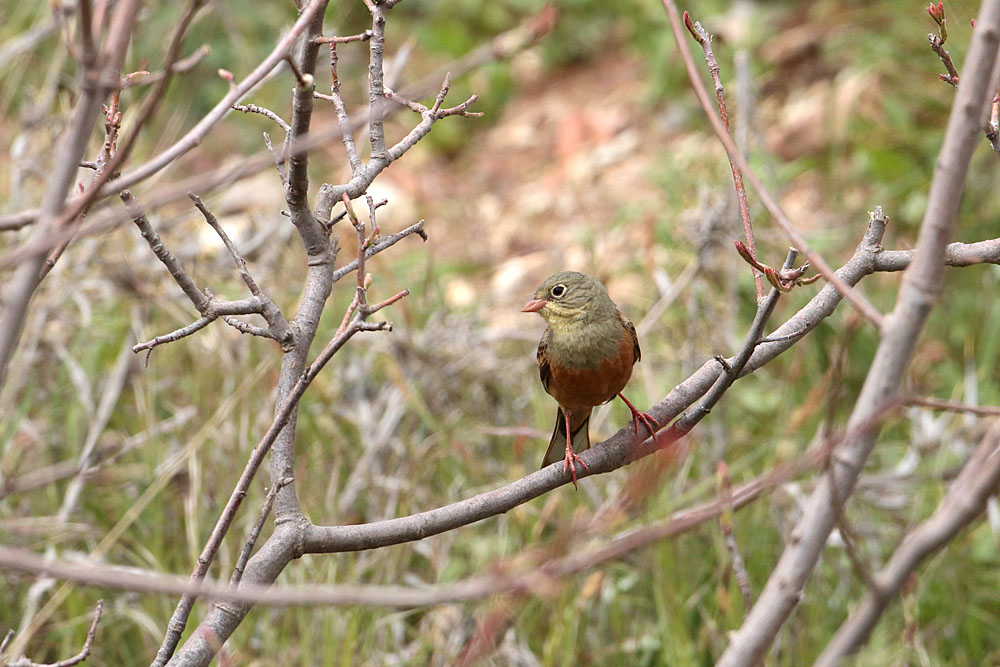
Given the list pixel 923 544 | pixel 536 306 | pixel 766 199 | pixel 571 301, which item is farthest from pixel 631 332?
pixel 923 544

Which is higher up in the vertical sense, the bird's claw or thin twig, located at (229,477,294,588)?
the bird's claw

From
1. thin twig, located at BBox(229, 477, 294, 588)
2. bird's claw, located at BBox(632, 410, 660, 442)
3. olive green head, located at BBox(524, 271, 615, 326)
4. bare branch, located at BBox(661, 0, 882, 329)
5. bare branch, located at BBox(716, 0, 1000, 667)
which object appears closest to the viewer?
bare branch, located at BBox(716, 0, 1000, 667)

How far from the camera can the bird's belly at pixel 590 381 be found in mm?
3371

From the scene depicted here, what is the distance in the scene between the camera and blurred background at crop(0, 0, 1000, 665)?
419 centimetres

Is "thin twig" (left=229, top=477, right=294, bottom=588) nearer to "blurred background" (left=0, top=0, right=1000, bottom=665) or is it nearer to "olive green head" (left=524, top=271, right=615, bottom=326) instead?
"blurred background" (left=0, top=0, right=1000, bottom=665)

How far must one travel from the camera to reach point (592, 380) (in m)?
3.37

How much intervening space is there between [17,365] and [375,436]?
1643 millimetres

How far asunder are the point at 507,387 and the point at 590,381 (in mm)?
2566

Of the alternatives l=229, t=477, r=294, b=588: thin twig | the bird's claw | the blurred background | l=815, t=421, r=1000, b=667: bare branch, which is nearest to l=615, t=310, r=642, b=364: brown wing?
the blurred background

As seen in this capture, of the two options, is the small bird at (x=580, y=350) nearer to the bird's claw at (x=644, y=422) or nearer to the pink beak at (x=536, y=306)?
the pink beak at (x=536, y=306)

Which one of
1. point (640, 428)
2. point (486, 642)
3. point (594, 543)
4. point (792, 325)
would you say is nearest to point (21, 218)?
point (486, 642)

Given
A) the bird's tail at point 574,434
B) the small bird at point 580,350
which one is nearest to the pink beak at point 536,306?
the small bird at point 580,350

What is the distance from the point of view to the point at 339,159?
400 inches

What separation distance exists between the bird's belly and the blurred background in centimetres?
33
